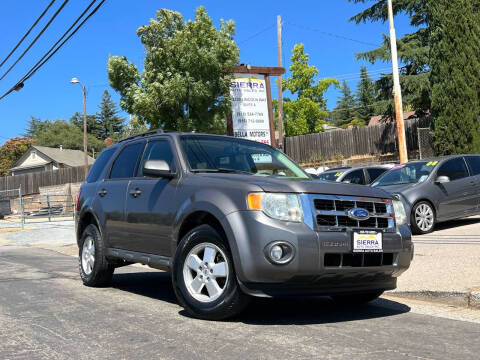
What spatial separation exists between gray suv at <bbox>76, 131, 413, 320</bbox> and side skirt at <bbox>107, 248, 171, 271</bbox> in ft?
0.05

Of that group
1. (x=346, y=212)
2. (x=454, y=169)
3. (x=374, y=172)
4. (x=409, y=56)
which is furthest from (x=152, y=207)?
(x=409, y=56)

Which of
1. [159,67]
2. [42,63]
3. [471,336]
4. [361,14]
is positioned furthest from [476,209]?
[361,14]

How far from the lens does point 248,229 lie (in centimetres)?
433

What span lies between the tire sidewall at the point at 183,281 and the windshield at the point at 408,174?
7.60m

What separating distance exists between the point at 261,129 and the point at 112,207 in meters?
12.0

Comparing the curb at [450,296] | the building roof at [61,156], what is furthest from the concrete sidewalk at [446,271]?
the building roof at [61,156]

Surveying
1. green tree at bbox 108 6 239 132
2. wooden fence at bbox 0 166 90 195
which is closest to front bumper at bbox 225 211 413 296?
green tree at bbox 108 6 239 132

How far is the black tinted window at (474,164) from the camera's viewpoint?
461 inches

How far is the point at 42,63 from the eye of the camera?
16844 mm

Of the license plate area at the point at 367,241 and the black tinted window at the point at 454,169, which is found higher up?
the black tinted window at the point at 454,169

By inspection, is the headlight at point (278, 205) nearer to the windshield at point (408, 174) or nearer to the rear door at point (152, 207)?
the rear door at point (152, 207)

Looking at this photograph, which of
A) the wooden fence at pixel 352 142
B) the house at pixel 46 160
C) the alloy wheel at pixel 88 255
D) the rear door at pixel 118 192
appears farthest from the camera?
the house at pixel 46 160

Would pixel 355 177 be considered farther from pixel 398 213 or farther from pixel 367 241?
pixel 367 241

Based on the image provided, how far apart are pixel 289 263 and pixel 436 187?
7.68 m
